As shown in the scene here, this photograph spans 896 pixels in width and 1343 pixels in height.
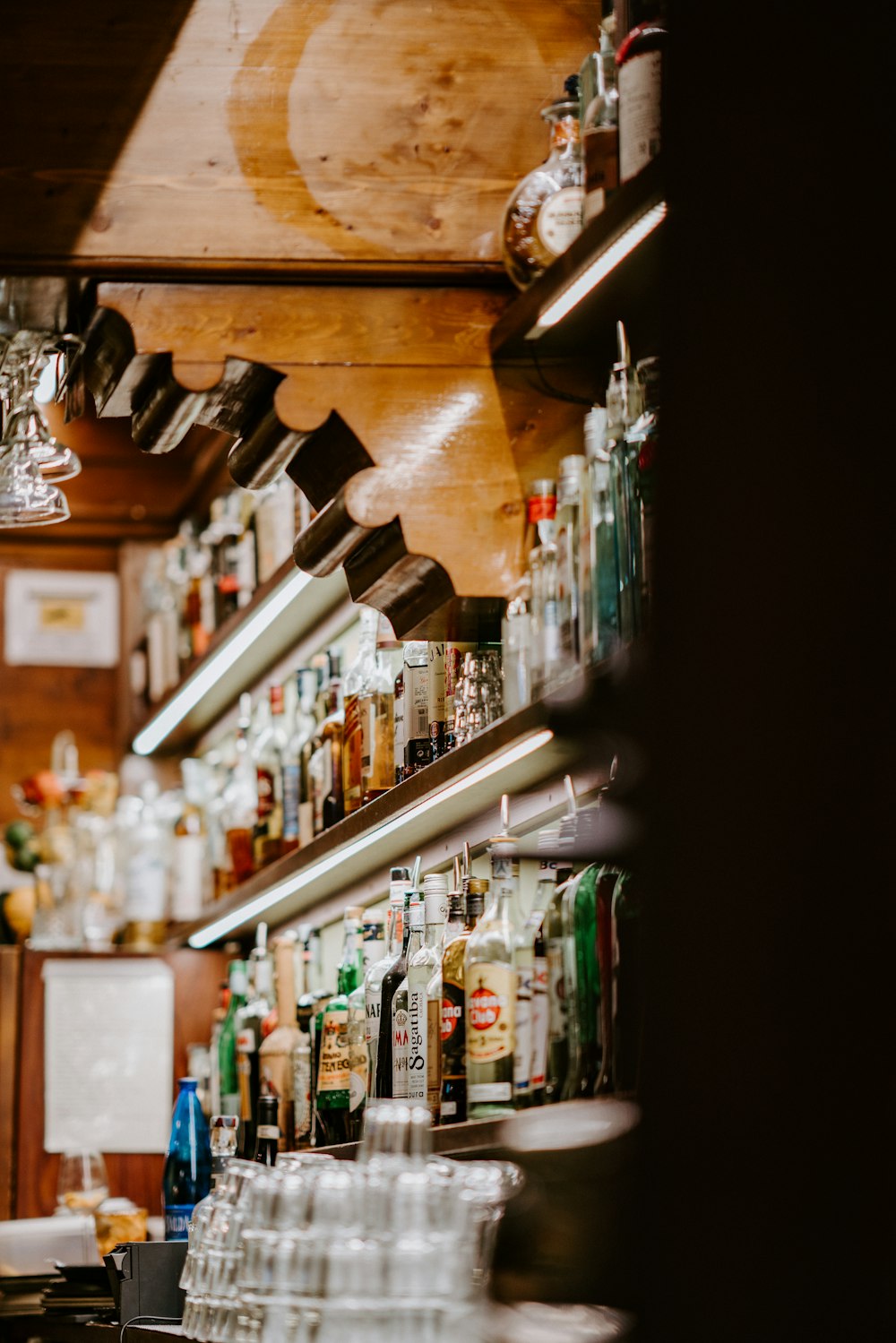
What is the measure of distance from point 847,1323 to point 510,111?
5.03 feet

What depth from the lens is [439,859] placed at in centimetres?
297

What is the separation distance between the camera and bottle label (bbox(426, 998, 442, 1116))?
226 cm

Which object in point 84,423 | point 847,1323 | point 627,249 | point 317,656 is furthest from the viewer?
point 84,423

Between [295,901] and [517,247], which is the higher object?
[517,247]

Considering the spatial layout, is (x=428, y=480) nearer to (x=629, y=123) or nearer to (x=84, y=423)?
(x=629, y=123)

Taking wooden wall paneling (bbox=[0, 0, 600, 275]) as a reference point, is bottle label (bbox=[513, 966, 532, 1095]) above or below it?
below

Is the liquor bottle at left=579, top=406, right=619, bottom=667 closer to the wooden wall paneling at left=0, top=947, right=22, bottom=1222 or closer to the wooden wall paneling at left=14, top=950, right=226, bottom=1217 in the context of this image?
the wooden wall paneling at left=14, top=950, right=226, bottom=1217

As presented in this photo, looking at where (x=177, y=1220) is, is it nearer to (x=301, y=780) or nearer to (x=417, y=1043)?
(x=301, y=780)

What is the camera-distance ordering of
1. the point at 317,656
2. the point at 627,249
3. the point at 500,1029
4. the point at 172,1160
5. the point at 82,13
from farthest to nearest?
the point at 317,656 → the point at 172,1160 → the point at 82,13 → the point at 500,1029 → the point at 627,249

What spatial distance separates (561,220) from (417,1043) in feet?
3.44

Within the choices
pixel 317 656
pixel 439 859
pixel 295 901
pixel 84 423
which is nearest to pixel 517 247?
pixel 439 859

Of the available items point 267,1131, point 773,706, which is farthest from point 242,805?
point 773,706

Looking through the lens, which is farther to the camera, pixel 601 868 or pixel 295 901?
pixel 295 901

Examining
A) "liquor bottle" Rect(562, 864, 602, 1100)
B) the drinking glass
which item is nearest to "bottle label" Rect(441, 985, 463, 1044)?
"liquor bottle" Rect(562, 864, 602, 1100)
